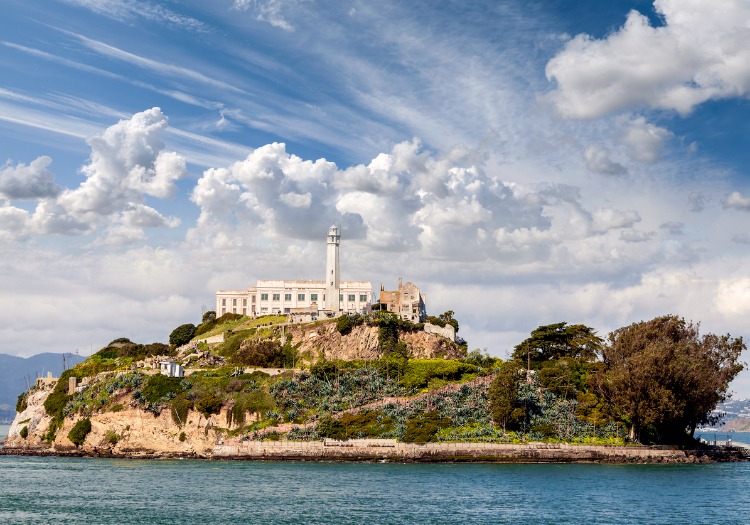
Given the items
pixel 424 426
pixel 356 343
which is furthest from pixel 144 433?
pixel 424 426

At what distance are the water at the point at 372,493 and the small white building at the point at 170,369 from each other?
22619mm

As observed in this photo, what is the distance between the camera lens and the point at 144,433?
350 feet

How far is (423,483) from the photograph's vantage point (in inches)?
2886

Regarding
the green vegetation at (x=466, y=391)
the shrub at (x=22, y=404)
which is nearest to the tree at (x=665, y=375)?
the green vegetation at (x=466, y=391)

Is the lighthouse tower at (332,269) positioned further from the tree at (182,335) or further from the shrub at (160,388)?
the shrub at (160,388)

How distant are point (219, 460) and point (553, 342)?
4883 cm

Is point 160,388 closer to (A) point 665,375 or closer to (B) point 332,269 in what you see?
(B) point 332,269

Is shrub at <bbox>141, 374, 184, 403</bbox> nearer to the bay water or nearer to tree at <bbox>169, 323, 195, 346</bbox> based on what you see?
the bay water

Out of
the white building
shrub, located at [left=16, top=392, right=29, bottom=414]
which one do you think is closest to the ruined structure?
the white building

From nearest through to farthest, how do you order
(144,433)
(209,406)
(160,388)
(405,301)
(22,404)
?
(209,406), (144,433), (160,388), (22,404), (405,301)

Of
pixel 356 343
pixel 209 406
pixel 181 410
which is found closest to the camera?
pixel 209 406

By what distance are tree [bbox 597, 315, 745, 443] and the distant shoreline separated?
3444 mm

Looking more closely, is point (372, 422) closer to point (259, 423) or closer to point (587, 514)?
point (259, 423)

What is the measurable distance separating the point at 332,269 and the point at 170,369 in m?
35.9
